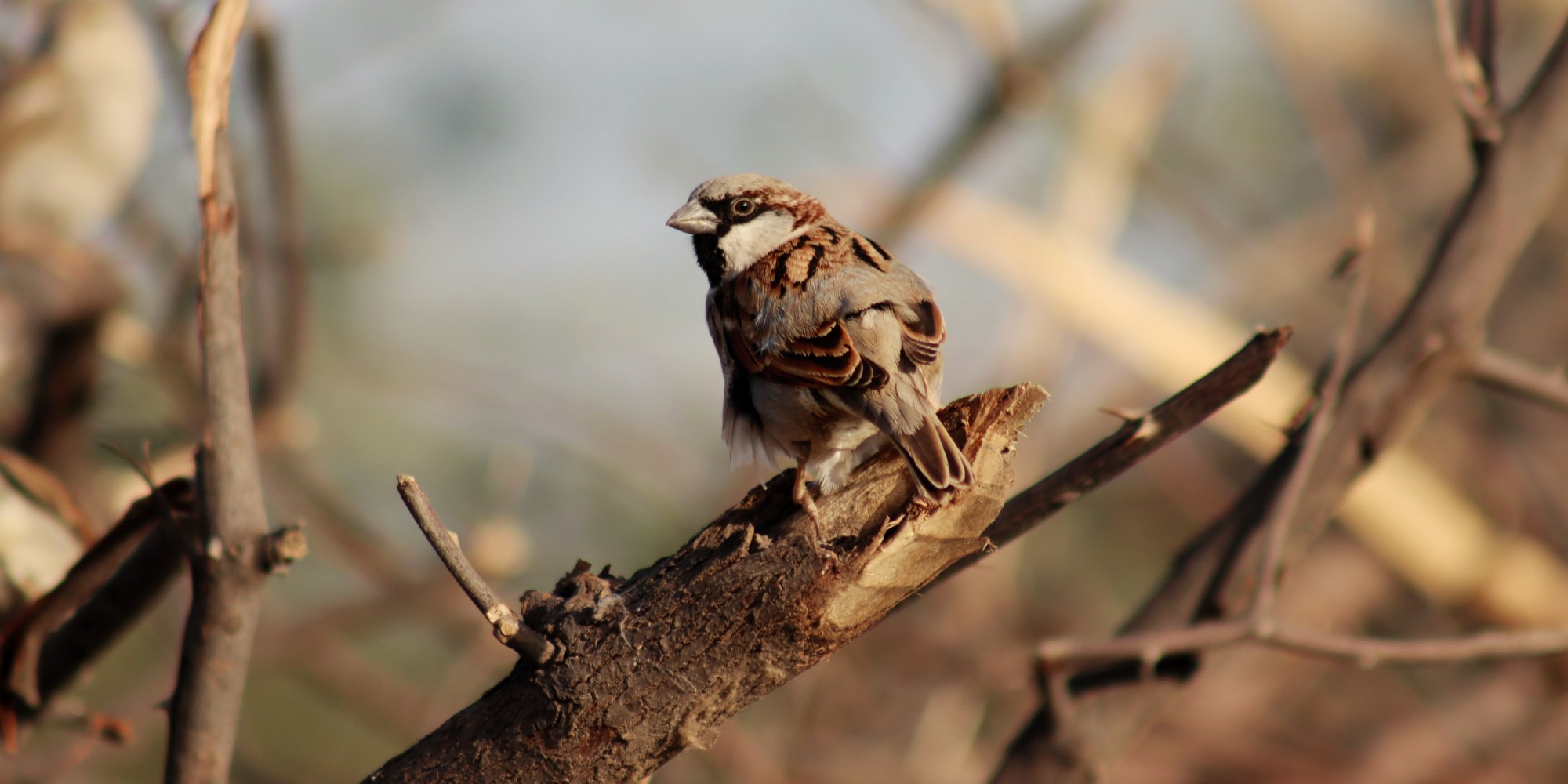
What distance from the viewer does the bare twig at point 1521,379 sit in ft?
8.68

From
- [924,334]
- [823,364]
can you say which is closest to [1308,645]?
[924,334]

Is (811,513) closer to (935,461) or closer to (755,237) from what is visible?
(935,461)

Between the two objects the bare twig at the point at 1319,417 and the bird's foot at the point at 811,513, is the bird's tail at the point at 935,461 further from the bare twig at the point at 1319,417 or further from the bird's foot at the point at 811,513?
the bare twig at the point at 1319,417

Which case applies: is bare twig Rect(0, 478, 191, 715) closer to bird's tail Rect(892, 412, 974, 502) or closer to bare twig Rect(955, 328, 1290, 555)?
bird's tail Rect(892, 412, 974, 502)

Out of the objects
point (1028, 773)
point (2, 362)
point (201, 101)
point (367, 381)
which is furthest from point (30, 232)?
point (1028, 773)

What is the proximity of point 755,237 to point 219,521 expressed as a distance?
1.86 meters

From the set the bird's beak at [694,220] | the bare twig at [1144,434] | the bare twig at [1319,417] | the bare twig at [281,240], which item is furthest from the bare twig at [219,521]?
the bare twig at [1319,417]

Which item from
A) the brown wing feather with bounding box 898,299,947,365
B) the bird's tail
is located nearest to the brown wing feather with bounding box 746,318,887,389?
the brown wing feather with bounding box 898,299,947,365

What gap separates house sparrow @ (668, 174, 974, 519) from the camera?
7.70 ft

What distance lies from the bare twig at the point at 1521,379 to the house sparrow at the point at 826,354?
1211 mm

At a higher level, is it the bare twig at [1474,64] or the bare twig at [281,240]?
the bare twig at [281,240]

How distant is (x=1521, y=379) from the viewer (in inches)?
105

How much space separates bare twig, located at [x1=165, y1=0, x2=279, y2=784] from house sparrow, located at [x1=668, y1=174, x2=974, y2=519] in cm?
88

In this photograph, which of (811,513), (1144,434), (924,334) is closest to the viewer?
(811,513)
